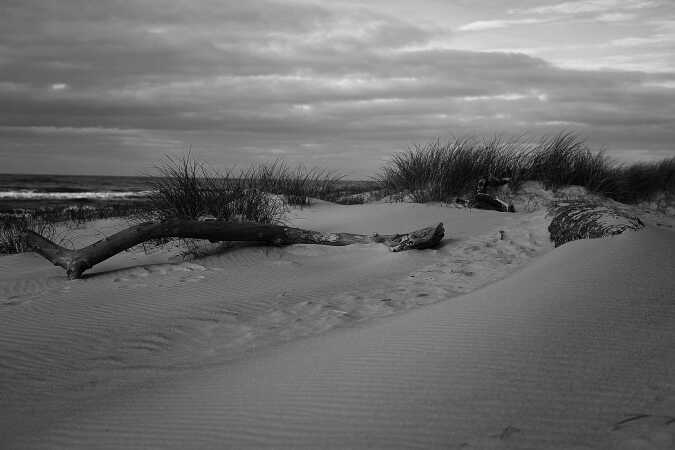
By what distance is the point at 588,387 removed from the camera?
205cm

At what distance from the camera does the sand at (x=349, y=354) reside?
195 cm

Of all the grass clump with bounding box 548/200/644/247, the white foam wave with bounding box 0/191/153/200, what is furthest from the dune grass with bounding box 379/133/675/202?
the white foam wave with bounding box 0/191/153/200

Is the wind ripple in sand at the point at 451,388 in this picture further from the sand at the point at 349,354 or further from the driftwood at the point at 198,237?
the driftwood at the point at 198,237

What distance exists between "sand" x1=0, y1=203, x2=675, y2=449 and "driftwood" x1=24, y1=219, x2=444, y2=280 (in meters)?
0.23

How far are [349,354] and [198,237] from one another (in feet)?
11.3

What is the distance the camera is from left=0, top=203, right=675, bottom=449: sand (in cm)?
195

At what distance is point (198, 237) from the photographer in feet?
19.1

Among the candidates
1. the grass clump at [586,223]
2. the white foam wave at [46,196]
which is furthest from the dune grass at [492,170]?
the white foam wave at [46,196]

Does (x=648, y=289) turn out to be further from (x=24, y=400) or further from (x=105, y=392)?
(x=24, y=400)

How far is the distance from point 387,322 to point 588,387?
164 centimetres

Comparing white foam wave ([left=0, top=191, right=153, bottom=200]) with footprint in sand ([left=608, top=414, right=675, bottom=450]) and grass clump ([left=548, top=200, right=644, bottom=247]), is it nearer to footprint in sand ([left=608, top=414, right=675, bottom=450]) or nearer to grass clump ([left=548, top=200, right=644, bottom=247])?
grass clump ([left=548, top=200, right=644, bottom=247])

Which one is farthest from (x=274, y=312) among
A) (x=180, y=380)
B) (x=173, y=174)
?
(x=173, y=174)

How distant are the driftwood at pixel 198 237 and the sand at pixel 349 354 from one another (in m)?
0.23

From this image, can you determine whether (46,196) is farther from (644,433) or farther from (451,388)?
(644,433)
